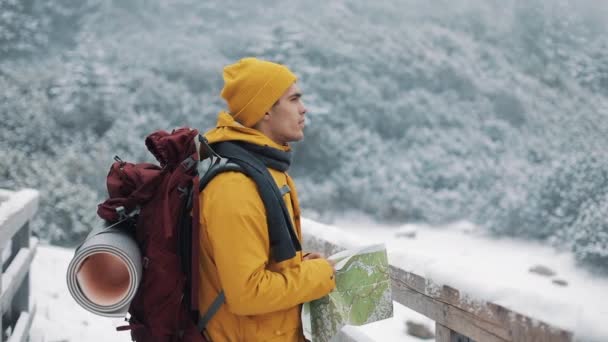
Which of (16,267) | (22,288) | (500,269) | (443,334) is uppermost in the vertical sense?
(443,334)

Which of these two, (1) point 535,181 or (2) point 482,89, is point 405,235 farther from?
(2) point 482,89

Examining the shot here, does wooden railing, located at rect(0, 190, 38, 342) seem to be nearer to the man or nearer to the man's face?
the man

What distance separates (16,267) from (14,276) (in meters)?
0.19

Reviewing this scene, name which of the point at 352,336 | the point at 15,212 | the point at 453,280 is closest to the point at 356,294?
the point at 453,280

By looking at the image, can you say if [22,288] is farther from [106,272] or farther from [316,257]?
[316,257]

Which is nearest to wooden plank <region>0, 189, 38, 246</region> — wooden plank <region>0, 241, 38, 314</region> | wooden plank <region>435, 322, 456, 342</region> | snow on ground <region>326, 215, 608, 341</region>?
wooden plank <region>0, 241, 38, 314</region>

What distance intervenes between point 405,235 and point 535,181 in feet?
11.6

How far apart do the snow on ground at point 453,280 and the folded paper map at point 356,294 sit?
0.24m

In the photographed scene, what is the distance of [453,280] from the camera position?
6.10 ft

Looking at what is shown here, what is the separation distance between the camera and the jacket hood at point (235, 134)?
71.2 inches

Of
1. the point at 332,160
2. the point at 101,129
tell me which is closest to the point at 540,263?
the point at 332,160

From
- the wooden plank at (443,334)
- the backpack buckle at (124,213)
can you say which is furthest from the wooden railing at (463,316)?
the backpack buckle at (124,213)

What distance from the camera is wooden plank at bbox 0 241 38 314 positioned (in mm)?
3102

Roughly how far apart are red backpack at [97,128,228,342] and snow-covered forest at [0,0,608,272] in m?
9.32
